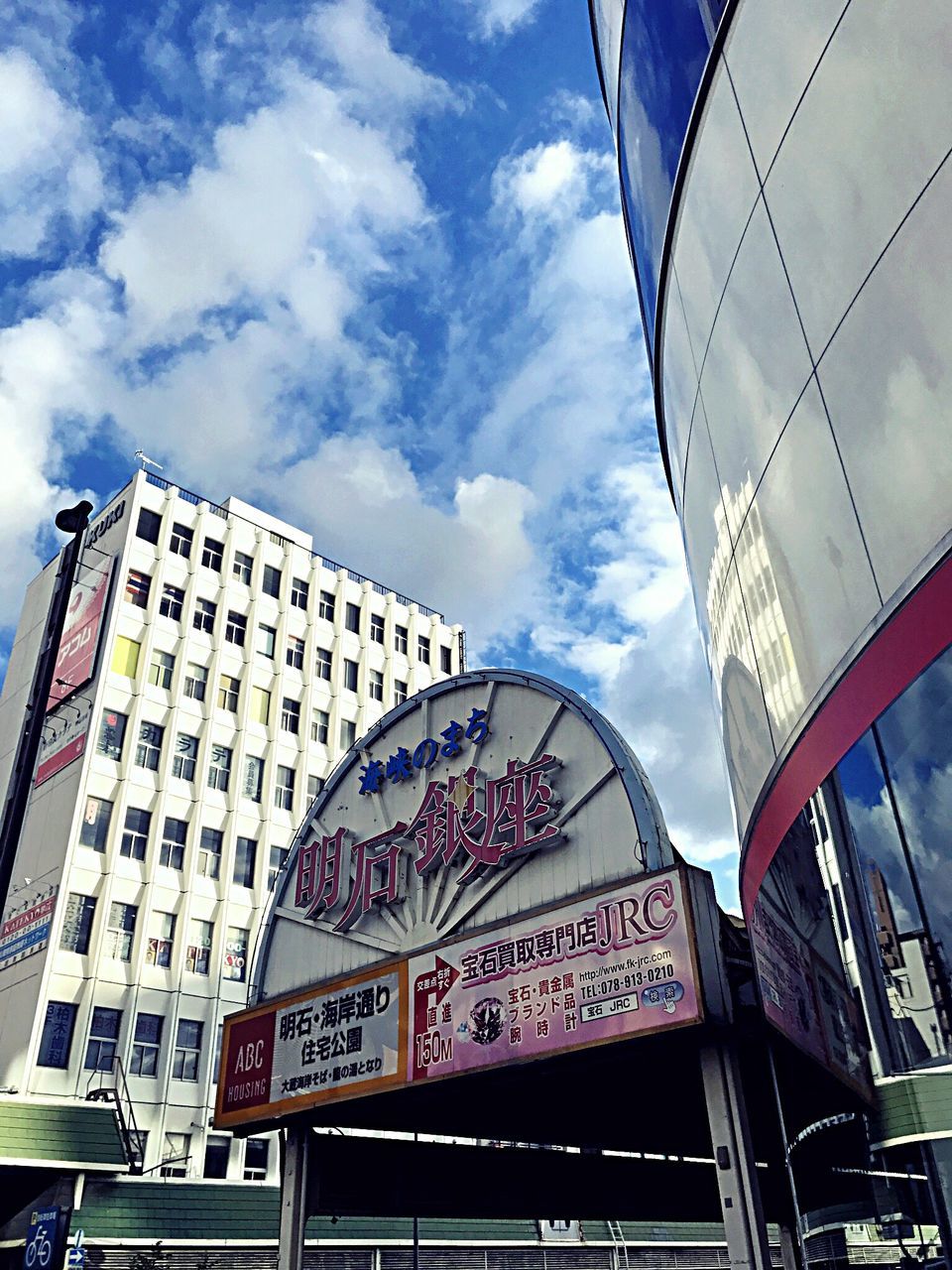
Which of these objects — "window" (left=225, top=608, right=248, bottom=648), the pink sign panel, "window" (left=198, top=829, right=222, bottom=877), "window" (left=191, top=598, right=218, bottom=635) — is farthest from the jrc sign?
"window" (left=225, top=608, right=248, bottom=648)

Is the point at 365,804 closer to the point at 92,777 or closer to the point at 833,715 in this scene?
the point at 833,715

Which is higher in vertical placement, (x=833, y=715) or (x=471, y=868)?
(x=471, y=868)

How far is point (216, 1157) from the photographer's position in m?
35.2

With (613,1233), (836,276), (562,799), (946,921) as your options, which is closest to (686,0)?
(836,276)

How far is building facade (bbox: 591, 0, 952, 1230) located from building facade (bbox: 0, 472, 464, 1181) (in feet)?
92.3

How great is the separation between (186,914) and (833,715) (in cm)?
3335

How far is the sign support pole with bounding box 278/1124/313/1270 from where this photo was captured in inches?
707

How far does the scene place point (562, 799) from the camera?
1669 centimetres

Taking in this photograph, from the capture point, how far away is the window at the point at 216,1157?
34.8m

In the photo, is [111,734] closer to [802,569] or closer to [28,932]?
[28,932]

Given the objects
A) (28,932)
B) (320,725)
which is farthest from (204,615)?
(28,932)

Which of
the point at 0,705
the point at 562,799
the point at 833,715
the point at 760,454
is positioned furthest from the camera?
the point at 0,705

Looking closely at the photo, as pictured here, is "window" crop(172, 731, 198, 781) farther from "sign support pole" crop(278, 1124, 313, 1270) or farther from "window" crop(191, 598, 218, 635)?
"sign support pole" crop(278, 1124, 313, 1270)

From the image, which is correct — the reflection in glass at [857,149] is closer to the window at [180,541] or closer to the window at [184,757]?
the window at [184,757]
